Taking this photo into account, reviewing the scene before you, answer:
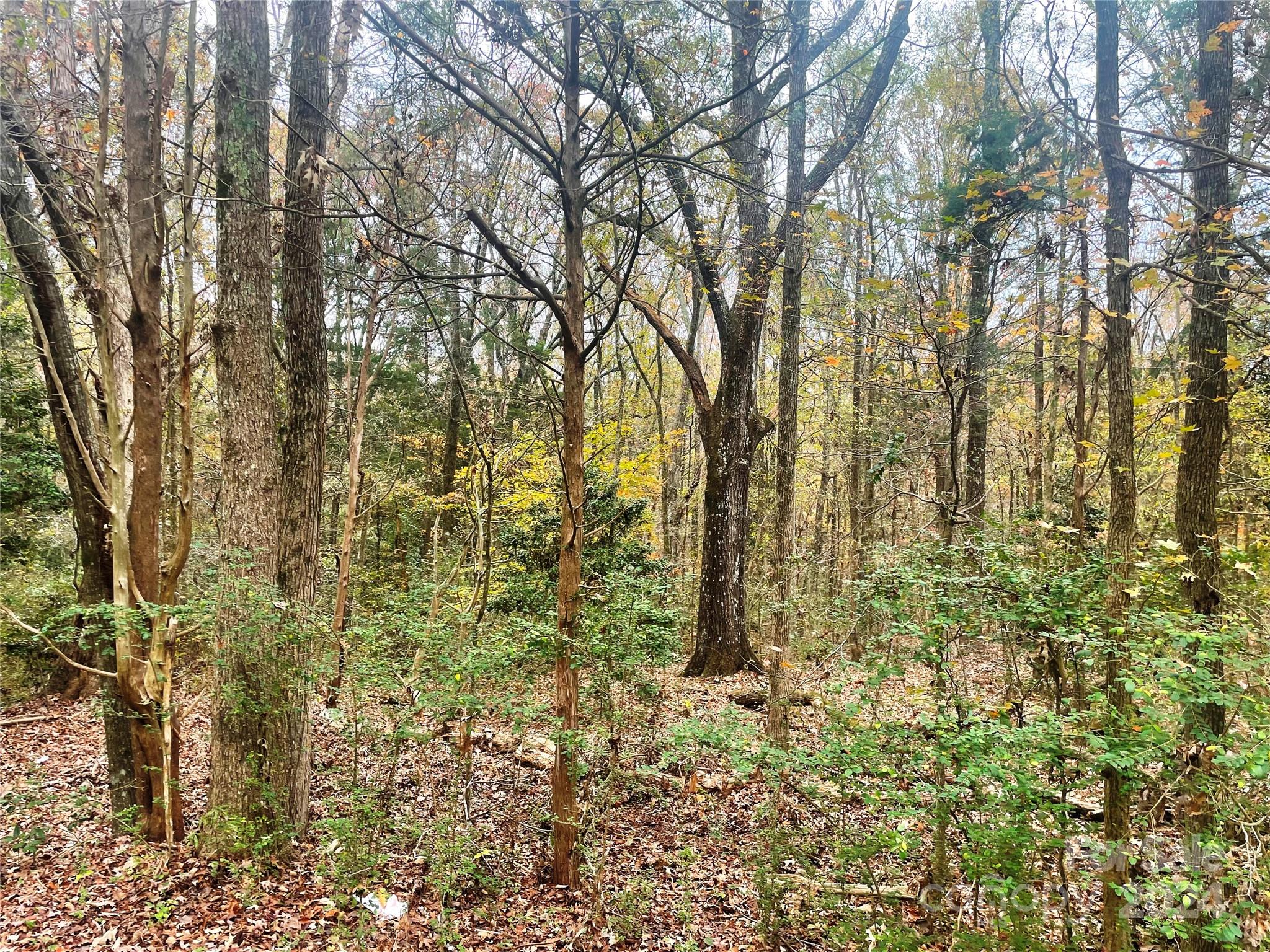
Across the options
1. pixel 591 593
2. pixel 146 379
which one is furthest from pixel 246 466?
pixel 591 593

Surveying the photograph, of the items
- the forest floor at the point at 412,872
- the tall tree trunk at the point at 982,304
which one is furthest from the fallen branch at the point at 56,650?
the tall tree trunk at the point at 982,304

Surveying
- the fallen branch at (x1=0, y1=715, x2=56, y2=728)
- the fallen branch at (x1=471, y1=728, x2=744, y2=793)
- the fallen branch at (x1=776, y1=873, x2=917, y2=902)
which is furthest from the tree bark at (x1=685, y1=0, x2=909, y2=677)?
the fallen branch at (x1=0, y1=715, x2=56, y2=728)

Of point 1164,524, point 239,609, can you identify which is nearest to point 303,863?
point 239,609

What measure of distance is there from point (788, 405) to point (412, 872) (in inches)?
235

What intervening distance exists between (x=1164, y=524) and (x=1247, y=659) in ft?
20.6

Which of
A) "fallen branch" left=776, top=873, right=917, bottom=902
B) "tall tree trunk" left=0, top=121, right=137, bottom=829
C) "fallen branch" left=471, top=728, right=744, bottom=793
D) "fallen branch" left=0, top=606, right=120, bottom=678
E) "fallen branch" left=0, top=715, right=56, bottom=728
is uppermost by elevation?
"tall tree trunk" left=0, top=121, right=137, bottom=829

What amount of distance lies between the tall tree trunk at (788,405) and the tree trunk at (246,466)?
381 cm

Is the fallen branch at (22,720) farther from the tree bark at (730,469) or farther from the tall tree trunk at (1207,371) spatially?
the tall tree trunk at (1207,371)

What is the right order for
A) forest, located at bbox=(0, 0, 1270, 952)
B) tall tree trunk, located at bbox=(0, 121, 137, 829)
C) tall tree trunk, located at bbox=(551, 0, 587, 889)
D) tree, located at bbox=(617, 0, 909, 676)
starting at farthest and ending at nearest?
tree, located at bbox=(617, 0, 909, 676)
tall tree trunk, located at bbox=(0, 121, 137, 829)
tall tree trunk, located at bbox=(551, 0, 587, 889)
forest, located at bbox=(0, 0, 1270, 952)

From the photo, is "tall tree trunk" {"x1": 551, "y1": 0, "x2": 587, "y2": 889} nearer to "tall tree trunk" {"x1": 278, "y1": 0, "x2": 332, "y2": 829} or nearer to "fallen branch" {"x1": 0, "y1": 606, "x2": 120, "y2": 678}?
"tall tree trunk" {"x1": 278, "y1": 0, "x2": 332, "y2": 829}

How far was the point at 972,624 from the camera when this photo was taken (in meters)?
3.18

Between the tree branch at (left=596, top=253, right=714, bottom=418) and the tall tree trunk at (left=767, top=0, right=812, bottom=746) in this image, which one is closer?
the tall tree trunk at (left=767, top=0, right=812, bottom=746)

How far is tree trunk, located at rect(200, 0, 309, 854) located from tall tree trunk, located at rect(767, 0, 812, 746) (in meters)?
3.81

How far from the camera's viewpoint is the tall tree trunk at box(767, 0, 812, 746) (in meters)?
5.48
